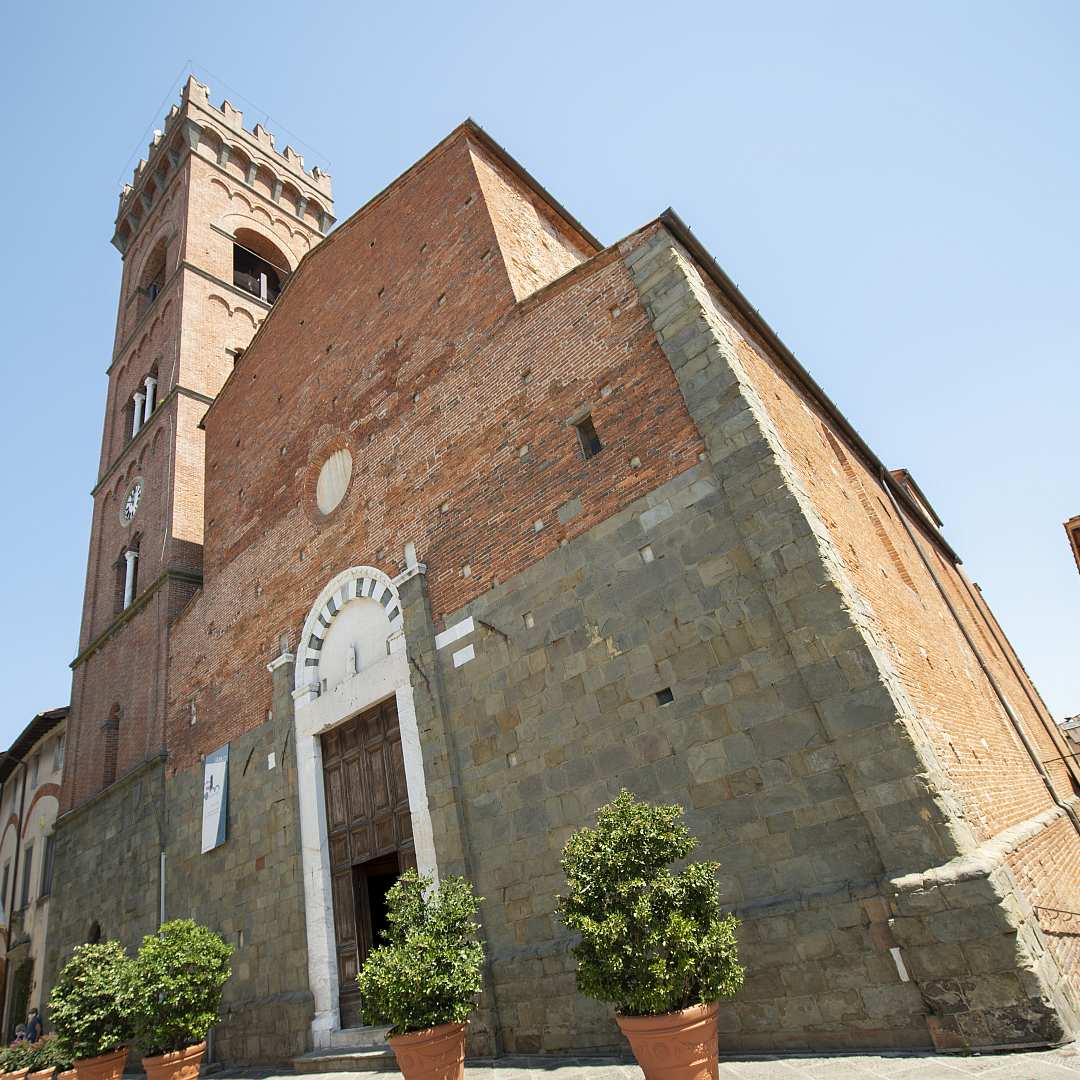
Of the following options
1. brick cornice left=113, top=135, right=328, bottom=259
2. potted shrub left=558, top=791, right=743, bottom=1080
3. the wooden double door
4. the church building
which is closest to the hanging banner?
the church building

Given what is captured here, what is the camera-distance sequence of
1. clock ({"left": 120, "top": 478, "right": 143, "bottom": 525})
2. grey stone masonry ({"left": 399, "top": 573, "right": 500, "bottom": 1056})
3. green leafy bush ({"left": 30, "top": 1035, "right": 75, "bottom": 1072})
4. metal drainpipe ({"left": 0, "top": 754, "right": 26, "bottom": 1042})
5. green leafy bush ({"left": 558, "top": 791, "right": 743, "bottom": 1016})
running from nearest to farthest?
1. green leafy bush ({"left": 558, "top": 791, "right": 743, "bottom": 1016})
2. grey stone masonry ({"left": 399, "top": 573, "right": 500, "bottom": 1056})
3. green leafy bush ({"left": 30, "top": 1035, "right": 75, "bottom": 1072})
4. metal drainpipe ({"left": 0, "top": 754, "right": 26, "bottom": 1042})
5. clock ({"left": 120, "top": 478, "right": 143, "bottom": 525})

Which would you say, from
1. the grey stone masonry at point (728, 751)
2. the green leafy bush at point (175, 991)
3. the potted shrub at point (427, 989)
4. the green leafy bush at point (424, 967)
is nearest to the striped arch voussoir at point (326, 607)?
the grey stone masonry at point (728, 751)

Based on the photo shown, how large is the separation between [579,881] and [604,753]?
185 cm

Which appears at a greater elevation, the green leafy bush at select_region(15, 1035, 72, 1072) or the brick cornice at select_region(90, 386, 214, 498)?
the brick cornice at select_region(90, 386, 214, 498)

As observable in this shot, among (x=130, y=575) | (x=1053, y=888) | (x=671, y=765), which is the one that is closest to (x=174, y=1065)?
(x=671, y=765)

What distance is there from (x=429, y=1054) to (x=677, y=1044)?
83.6 inches

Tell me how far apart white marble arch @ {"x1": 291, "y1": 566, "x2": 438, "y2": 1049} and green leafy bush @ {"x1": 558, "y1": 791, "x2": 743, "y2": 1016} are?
11.8 ft

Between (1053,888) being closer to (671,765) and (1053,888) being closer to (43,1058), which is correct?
(671,765)

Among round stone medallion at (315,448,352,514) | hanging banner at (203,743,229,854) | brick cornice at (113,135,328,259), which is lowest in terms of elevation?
hanging banner at (203,743,229,854)

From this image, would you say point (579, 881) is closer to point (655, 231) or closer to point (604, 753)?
point (604, 753)

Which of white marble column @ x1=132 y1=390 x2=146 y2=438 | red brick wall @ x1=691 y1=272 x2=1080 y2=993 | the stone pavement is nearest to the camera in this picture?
the stone pavement

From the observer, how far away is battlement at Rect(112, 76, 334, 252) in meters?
24.9

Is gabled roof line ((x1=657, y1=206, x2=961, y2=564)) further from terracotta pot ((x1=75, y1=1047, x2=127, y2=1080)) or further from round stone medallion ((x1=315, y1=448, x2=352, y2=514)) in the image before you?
terracotta pot ((x1=75, y1=1047, x2=127, y2=1080))

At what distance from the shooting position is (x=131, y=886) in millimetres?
12914
